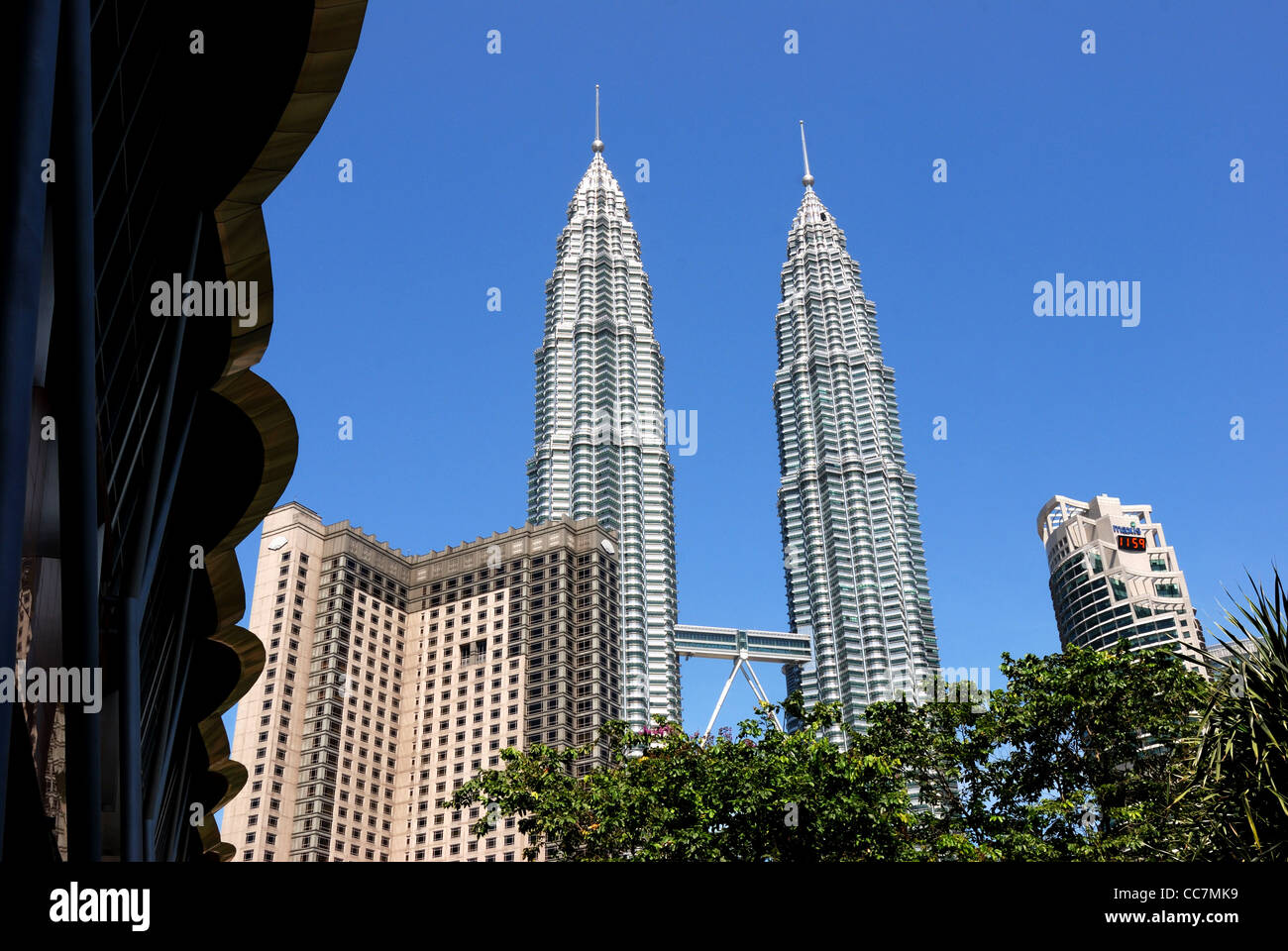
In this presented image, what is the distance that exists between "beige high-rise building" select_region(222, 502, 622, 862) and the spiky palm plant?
135106mm

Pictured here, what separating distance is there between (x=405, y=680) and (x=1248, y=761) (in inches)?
6655

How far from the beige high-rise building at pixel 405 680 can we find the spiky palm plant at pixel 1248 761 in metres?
135

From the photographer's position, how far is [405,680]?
174 m

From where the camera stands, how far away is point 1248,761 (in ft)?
45.0

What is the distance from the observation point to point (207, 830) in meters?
33.9

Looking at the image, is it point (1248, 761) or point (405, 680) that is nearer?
point (1248, 761)

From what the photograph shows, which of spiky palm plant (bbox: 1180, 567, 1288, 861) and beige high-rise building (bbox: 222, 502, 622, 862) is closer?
spiky palm plant (bbox: 1180, 567, 1288, 861)

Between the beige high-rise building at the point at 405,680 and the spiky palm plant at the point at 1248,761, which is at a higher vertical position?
the beige high-rise building at the point at 405,680

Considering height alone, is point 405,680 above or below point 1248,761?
above

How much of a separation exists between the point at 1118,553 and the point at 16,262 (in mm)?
212629

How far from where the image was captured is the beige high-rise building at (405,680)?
486 ft

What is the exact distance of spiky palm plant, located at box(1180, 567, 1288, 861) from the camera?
13117 mm

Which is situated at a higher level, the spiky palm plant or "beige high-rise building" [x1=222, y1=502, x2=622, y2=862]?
"beige high-rise building" [x1=222, y1=502, x2=622, y2=862]
